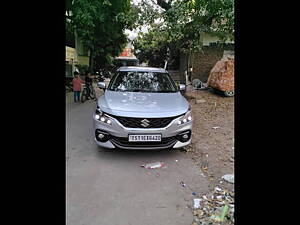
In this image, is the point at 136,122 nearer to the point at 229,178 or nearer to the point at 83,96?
the point at 229,178

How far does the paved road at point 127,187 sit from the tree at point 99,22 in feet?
14.7

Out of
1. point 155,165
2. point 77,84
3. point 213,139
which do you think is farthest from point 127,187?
point 77,84

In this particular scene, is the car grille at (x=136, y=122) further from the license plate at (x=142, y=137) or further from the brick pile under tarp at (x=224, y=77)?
the brick pile under tarp at (x=224, y=77)

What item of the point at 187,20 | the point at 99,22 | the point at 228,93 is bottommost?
the point at 228,93

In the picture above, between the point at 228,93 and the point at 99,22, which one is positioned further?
the point at 99,22

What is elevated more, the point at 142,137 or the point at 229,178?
the point at 142,137

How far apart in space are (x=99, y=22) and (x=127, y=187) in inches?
465

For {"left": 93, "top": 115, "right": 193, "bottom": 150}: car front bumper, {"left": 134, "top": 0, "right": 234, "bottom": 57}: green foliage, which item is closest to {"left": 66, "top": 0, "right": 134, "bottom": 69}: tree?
{"left": 134, "top": 0, "right": 234, "bottom": 57}: green foliage

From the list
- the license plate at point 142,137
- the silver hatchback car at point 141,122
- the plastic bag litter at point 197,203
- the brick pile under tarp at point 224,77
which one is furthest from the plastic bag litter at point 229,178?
the brick pile under tarp at point 224,77

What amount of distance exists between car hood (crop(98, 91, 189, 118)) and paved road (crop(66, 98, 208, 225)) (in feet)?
2.80

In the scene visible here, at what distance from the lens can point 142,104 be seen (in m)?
4.25

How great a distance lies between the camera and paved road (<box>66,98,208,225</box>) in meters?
2.63
